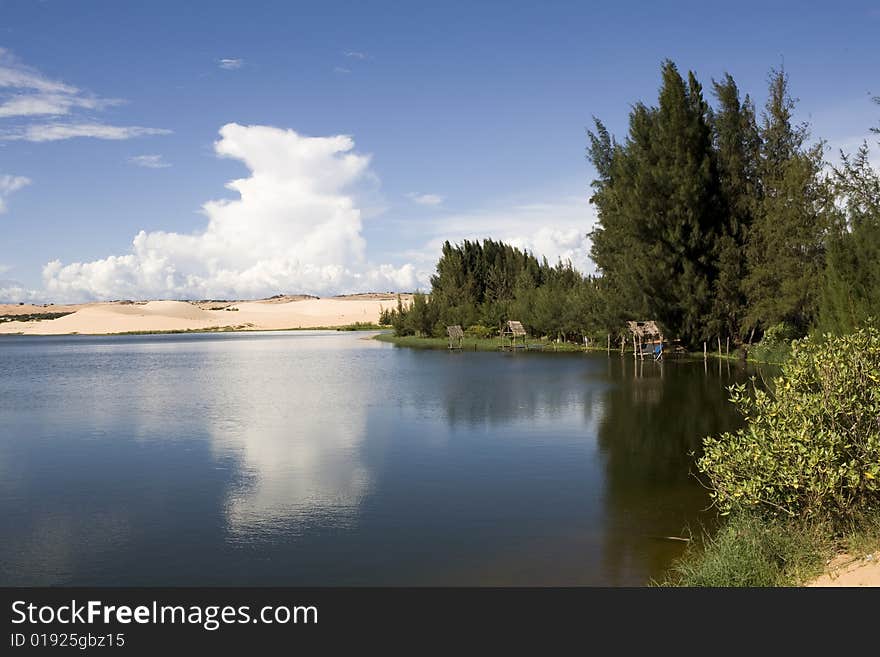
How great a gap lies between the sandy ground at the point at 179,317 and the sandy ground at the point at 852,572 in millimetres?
84358

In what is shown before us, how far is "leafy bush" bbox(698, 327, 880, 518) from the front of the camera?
5.89 metres

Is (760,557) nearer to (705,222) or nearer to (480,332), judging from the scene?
(705,222)

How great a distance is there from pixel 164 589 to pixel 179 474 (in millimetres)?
4642

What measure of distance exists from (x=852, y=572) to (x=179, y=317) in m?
107

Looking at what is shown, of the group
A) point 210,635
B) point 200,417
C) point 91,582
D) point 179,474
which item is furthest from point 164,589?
point 200,417

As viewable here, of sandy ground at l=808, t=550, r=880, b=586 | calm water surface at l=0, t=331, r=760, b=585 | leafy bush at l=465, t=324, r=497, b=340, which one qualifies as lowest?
calm water surface at l=0, t=331, r=760, b=585

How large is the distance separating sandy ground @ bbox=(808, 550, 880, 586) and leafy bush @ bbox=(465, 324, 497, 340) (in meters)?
43.4

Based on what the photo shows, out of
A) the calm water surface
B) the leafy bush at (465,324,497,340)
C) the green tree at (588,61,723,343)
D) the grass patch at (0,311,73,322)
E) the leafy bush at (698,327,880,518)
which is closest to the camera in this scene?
the leafy bush at (698,327,880,518)

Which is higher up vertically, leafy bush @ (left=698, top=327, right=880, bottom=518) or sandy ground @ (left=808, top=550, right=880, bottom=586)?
leafy bush @ (left=698, top=327, right=880, bottom=518)

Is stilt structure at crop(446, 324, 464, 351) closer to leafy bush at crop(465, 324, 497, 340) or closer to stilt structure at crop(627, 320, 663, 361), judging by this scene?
leafy bush at crop(465, 324, 497, 340)

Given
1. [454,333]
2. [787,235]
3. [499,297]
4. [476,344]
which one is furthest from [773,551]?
[499,297]

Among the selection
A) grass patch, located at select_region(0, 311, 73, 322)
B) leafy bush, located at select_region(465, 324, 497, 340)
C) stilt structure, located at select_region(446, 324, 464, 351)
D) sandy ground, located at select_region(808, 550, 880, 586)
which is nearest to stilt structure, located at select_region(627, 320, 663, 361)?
stilt structure, located at select_region(446, 324, 464, 351)

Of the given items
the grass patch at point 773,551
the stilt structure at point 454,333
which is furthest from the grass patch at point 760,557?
the stilt structure at point 454,333

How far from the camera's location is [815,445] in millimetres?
5977
